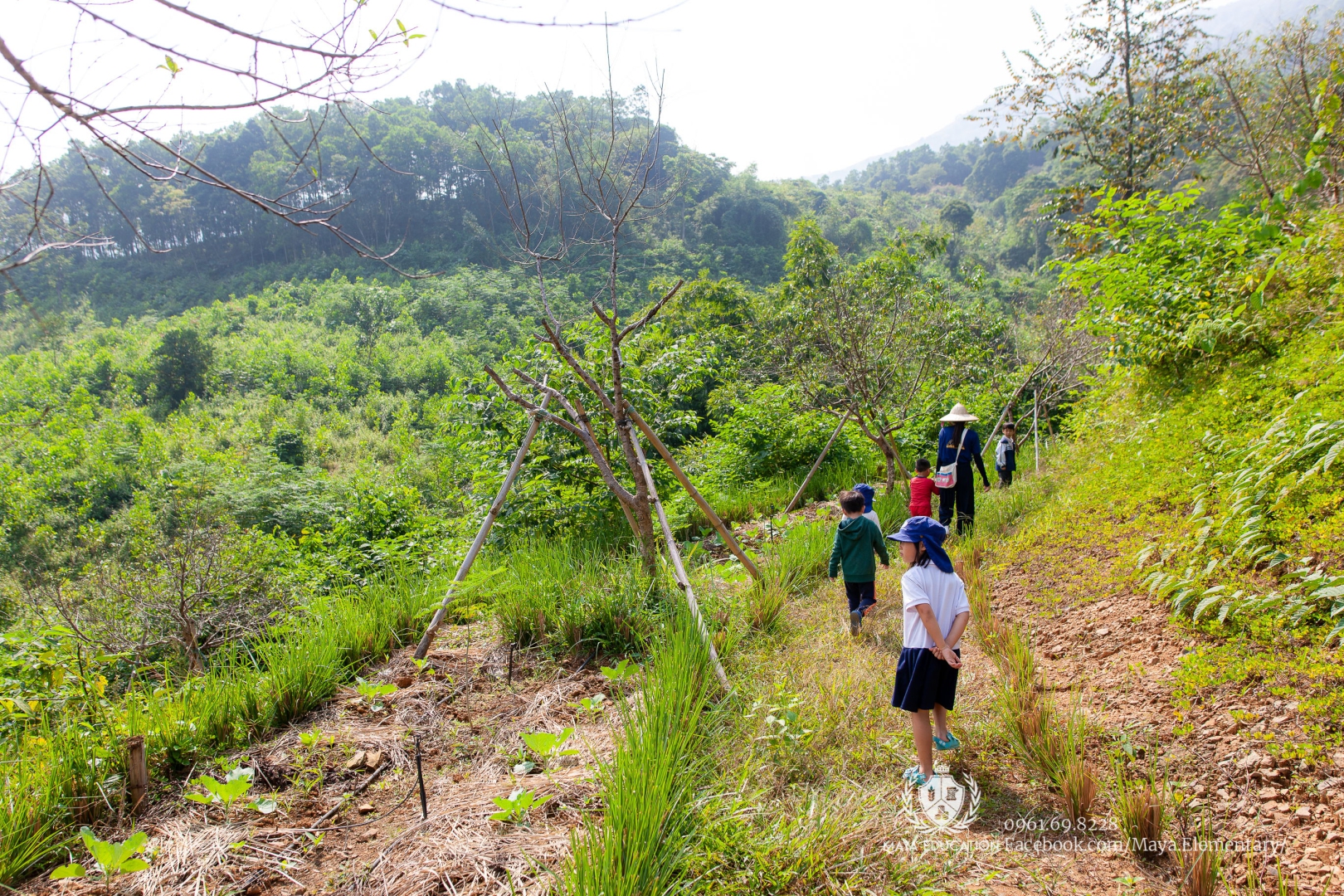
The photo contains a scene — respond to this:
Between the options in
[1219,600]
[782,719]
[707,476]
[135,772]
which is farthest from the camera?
[707,476]

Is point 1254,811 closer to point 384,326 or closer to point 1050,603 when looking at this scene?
point 1050,603

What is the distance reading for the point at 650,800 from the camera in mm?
2258

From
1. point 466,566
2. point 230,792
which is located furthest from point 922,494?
point 230,792

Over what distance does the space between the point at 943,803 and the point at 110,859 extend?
125 inches

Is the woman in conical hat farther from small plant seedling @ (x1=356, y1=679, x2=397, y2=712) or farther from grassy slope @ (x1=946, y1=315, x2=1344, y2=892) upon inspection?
small plant seedling @ (x1=356, y1=679, x2=397, y2=712)

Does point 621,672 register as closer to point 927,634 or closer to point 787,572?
point 927,634

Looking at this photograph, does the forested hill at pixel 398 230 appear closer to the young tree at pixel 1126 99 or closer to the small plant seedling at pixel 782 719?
the young tree at pixel 1126 99

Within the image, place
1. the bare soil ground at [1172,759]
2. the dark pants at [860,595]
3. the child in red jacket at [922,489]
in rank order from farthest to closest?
the child in red jacket at [922,489]
the dark pants at [860,595]
the bare soil ground at [1172,759]

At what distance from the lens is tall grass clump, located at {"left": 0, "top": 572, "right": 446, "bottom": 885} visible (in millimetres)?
2451

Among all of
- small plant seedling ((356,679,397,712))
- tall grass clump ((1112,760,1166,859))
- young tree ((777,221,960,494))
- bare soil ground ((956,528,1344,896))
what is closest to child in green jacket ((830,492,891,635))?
bare soil ground ((956,528,1344,896))

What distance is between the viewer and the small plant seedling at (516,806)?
2.40 metres

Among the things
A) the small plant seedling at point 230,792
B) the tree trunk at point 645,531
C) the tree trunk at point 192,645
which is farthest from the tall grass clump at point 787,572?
the tree trunk at point 192,645

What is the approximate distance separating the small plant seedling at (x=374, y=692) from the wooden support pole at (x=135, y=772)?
0.94m

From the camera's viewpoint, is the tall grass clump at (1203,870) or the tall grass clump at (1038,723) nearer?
the tall grass clump at (1203,870)
